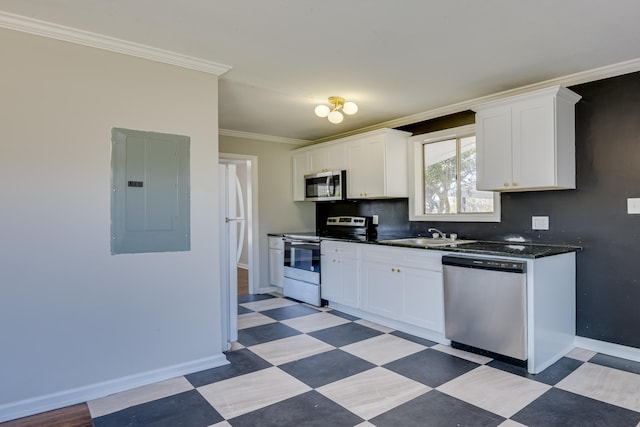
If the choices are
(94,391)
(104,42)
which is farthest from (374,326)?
(104,42)

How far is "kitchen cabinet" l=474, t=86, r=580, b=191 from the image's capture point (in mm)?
2971

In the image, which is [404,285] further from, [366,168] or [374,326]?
[366,168]

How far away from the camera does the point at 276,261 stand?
537cm

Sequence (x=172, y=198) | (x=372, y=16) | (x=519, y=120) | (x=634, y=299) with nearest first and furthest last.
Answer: (x=372, y=16)
(x=172, y=198)
(x=634, y=299)
(x=519, y=120)

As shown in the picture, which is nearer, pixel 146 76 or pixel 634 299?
pixel 146 76

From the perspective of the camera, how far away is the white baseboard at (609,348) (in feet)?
9.56

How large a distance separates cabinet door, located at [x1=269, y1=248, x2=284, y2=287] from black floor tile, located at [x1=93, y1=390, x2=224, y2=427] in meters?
2.89

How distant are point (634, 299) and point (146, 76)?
3970 mm

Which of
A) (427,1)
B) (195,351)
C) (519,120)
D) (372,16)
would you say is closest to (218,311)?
(195,351)

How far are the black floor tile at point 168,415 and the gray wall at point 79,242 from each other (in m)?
0.33

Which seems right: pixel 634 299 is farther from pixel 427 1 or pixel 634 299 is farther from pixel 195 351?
pixel 195 351

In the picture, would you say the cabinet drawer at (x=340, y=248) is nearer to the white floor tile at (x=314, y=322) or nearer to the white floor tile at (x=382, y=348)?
the white floor tile at (x=314, y=322)

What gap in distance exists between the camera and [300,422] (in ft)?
6.97

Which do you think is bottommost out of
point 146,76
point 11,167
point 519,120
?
point 11,167
